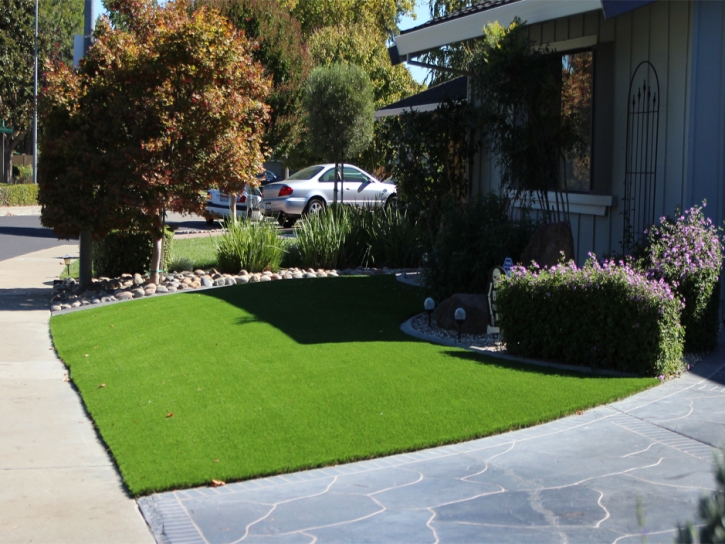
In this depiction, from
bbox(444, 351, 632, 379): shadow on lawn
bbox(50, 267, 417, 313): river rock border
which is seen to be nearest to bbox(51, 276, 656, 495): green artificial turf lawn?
bbox(444, 351, 632, 379): shadow on lawn

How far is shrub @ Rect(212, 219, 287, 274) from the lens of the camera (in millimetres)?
13289

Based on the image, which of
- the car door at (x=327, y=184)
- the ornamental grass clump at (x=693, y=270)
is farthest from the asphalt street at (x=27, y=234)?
the ornamental grass clump at (x=693, y=270)

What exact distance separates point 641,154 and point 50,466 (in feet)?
23.0

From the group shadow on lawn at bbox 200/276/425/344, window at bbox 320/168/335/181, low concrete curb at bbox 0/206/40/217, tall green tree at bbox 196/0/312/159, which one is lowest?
shadow on lawn at bbox 200/276/425/344

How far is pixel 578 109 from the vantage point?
10.3 m

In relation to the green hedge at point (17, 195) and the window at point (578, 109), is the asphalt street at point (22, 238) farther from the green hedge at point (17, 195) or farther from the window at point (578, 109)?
the window at point (578, 109)

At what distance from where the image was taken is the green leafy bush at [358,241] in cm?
1361

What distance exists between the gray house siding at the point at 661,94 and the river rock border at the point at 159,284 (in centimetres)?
374

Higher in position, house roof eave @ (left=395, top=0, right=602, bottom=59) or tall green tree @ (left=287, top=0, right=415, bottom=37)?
tall green tree @ (left=287, top=0, right=415, bottom=37)

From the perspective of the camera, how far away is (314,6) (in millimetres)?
39594

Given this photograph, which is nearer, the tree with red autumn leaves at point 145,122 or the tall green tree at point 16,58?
the tree with red autumn leaves at point 145,122

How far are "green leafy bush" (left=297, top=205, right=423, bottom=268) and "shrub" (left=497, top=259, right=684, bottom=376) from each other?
6.20 m

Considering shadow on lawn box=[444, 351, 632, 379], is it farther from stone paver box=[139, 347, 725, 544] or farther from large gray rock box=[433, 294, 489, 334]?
stone paver box=[139, 347, 725, 544]

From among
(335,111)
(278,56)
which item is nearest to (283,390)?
(335,111)
